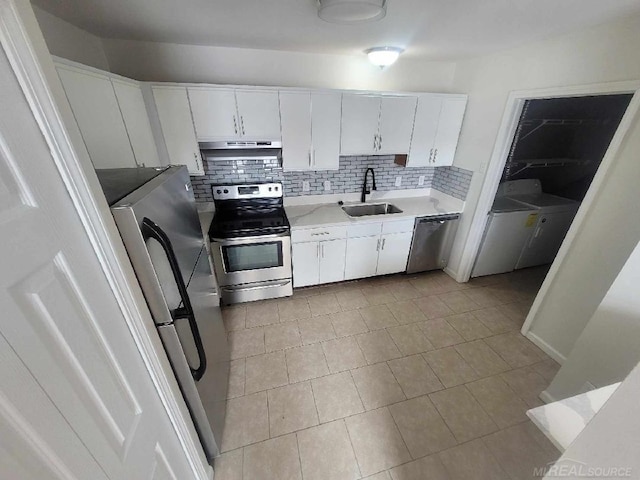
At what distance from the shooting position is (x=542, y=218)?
2932 millimetres

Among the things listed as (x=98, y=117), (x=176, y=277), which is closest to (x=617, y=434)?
(x=176, y=277)

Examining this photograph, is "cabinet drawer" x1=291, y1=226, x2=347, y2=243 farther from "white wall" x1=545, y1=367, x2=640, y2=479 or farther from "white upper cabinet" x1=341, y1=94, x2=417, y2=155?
"white wall" x1=545, y1=367, x2=640, y2=479

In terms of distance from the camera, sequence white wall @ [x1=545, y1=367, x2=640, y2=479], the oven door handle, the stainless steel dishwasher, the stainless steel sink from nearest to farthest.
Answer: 1. white wall @ [x1=545, y1=367, x2=640, y2=479]
2. the oven door handle
3. the stainless steel dishwasher
4. the stainless steel sink

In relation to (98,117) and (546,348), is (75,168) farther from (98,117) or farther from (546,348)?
(546,348)

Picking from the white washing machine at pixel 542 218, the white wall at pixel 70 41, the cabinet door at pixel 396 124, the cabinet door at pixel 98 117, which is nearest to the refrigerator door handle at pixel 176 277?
the cabinet door at pixel 98 117

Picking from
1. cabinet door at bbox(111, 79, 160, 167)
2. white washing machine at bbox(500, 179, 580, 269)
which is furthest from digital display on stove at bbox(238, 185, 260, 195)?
white washing machine at bbox(500, 179, 580, 269)

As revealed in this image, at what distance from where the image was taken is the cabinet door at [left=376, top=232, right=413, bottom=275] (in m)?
2.85

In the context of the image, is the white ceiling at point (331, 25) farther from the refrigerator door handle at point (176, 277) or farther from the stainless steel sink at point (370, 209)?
the stainless steel sink at point (370, 209)

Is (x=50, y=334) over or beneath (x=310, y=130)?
beneath

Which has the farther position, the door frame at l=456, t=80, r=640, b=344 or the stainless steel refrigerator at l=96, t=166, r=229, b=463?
the door frame at l=456, t=80, r=640, b=344

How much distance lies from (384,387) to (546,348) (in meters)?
1.52

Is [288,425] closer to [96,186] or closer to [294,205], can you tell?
[96,186]

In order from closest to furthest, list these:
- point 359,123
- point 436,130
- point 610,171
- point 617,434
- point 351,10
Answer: point 617,434
point 351,10
point 610,171
point 359,123
point 436,130

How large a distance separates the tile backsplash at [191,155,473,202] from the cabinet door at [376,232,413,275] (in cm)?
72
